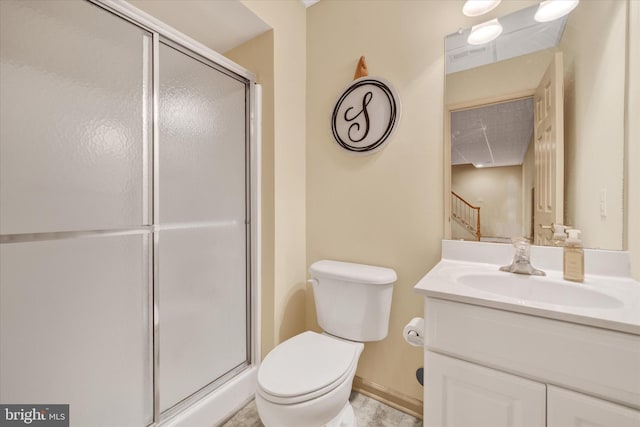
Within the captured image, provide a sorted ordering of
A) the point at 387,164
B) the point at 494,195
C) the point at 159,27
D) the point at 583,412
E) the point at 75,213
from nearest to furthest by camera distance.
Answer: the point at 583,412
the point at 75,213
the point at 159,27
the point at 494,195
the point at 387,164

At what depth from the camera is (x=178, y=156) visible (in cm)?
125

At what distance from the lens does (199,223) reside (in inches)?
52.8

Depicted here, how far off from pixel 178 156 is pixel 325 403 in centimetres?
124

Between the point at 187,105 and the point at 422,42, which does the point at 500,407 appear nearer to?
the point at 422,42

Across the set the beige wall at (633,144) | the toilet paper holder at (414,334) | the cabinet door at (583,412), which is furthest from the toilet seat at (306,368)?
the beige wall at (633,144)

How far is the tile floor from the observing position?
1354 mm

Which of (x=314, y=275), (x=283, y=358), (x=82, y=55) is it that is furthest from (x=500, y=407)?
(x=82, y=55)

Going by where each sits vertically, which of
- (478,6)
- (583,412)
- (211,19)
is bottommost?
(583,412)

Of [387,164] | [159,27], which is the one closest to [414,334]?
[387,164]

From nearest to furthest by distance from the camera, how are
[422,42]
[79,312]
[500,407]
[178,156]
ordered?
[500,407] → [79,312] → [178,156] → [422,42]

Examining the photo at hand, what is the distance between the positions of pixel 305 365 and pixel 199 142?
3.86ft

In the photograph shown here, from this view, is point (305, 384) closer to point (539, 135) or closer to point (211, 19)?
point (539, 135)

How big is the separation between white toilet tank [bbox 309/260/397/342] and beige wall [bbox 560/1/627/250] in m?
0.83

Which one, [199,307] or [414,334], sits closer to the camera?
[414,334]
